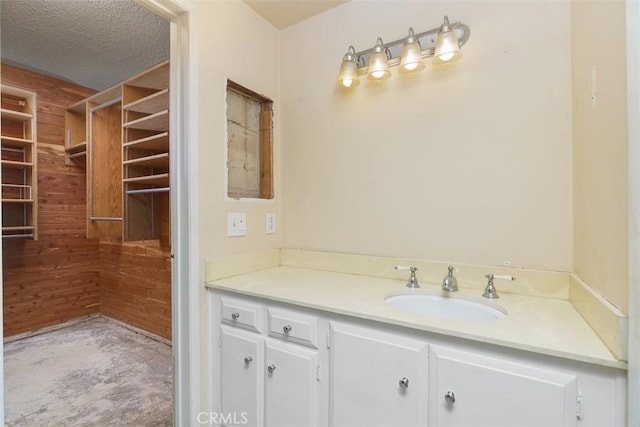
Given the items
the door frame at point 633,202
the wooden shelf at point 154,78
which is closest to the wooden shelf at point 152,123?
the wooden shelf at point 154,78

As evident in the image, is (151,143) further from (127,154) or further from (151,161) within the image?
(127,154)

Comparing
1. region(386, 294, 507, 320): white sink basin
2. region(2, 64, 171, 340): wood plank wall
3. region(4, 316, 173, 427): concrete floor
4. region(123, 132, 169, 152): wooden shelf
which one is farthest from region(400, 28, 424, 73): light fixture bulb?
region(2, 64, 171, 340): wood plank wall

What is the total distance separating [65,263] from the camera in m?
3.09

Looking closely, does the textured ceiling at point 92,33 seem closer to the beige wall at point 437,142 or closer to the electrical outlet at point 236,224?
the beige wall at point 437,142

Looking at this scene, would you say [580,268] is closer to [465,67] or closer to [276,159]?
[465,67]

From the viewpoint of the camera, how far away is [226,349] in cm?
138

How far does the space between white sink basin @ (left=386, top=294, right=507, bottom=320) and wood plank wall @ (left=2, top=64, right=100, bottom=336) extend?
344 centimetres

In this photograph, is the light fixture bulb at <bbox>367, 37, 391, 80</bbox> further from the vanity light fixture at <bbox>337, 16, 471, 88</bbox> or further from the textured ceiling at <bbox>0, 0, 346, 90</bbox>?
the textured ceiling at <bbox>0, 0, 346, 90</bbox>

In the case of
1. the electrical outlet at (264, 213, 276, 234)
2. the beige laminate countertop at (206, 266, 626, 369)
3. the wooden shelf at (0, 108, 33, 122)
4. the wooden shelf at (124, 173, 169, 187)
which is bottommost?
the beige laminate countertop at (206, 266, 626, 369)

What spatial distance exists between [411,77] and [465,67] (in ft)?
0.80

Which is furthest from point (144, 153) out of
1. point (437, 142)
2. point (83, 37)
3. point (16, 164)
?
point (437, 142)

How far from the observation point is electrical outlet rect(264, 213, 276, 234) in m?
1.82

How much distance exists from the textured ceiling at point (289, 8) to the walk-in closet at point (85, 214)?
2.49ft

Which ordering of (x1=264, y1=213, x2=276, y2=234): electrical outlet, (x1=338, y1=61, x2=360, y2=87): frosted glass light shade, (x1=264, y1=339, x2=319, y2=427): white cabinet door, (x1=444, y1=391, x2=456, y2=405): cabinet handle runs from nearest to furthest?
(x1=444, y1=391, x2=456, y2=405): cabinet handle → (x1=264, y1=339, x2=319, y2=427): white cabinet door → (x1=338, y1=61, x2=360, y2=87): frosted glass light shade → (x1=264, y1=213, x2=276, y2=234): electrical outlet
